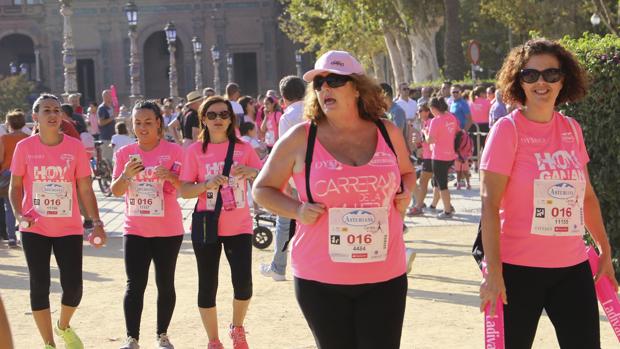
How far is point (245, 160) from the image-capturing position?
307 inches

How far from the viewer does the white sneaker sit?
423 inches

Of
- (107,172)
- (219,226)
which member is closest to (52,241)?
(219,226)

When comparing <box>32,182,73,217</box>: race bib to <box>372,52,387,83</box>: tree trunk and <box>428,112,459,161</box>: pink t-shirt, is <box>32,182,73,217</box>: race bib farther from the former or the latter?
<box>372,52,387,83</box>: tree trunk

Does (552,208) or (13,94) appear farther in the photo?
(13,94)

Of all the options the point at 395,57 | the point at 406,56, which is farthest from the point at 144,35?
the point at 406,56

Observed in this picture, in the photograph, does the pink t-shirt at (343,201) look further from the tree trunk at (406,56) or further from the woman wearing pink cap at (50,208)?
the tree trunk at (406,56)

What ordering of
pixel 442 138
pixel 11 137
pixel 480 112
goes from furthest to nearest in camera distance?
pixel 480 112
pixel 442 138
pixel 11 137

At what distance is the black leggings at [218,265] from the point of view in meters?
7.46

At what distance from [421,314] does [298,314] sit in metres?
0.97

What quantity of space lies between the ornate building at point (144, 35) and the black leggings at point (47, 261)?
6141 centimetres

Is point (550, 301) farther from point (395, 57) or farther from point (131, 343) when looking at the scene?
point (395, 57)

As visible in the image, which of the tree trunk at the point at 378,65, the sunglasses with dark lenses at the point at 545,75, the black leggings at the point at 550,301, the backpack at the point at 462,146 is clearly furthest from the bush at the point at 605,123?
the tree trunk at the point at 378,65

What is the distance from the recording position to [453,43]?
34.2m

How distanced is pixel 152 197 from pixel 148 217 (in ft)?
0.46
